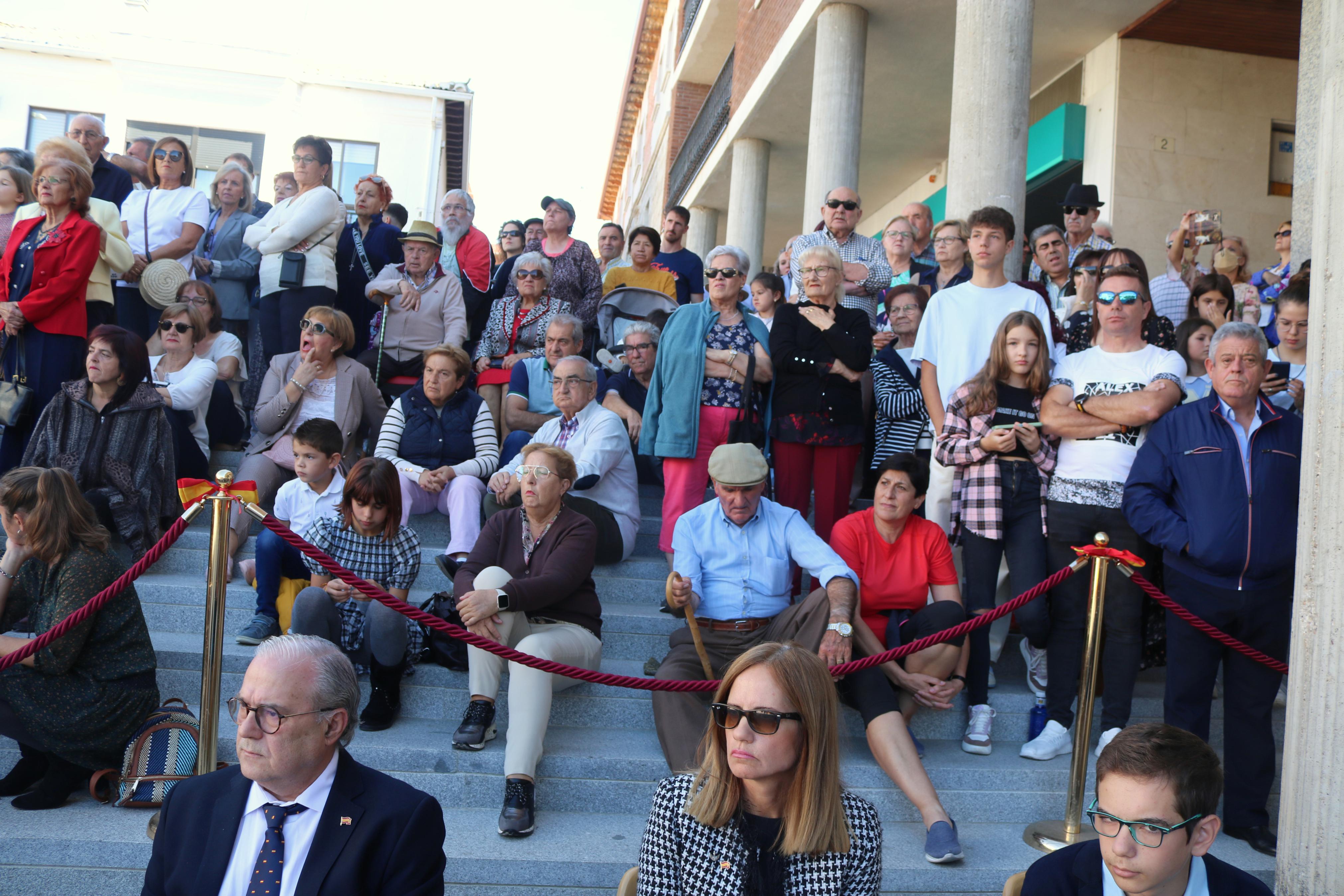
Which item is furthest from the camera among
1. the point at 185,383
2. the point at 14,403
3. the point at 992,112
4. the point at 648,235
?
the point at 648,235

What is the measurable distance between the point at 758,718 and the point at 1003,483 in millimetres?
2849

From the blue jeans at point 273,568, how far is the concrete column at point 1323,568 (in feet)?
13.2

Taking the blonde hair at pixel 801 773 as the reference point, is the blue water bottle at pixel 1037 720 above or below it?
below

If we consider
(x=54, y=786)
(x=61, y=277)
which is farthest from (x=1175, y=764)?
(x=61, y=277)

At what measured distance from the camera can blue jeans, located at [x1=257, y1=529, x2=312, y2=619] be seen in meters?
4.75

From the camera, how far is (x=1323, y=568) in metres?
3.45

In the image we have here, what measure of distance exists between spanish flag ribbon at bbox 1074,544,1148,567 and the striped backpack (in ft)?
11.0

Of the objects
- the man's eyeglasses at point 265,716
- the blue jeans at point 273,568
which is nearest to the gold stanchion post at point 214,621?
the blue jeans at point 273,568

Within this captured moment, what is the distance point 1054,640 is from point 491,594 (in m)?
2.49

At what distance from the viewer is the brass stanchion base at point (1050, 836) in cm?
399

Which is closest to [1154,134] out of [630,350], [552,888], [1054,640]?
[630,350]

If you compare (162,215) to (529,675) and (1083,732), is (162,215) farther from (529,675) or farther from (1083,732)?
(1083,732)

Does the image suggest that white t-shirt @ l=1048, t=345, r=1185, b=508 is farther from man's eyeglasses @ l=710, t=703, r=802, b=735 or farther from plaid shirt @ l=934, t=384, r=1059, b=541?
man's eyeglasses @ l=710, t=703, r=802, b=735

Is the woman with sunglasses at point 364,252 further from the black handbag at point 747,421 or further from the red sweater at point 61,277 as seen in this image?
the black handbag at point 747,421
